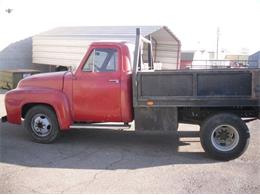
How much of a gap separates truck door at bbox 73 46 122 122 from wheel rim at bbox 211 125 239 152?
187 centimetres

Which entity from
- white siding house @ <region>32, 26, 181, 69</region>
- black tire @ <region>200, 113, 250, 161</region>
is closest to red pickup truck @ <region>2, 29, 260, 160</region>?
black tire @ <region>200, 113, 250, 161</region>

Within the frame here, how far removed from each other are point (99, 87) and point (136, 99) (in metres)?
0.80

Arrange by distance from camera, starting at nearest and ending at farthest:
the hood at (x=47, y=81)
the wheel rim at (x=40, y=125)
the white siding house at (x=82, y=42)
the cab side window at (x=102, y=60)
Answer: the cab side window at (x=102, y=60)
the hood at (x=47, y=81)
the wheel rim at (x=40, y=125)
the white siding house at (x=82, y=42)

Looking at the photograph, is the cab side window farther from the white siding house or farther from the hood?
the white siding house

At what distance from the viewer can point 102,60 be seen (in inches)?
293

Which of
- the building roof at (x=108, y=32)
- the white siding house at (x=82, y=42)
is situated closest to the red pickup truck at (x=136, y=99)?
the building roof at (x=108, y=32)

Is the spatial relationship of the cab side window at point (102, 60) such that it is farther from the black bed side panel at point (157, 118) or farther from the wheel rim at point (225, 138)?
the wheel rim at point (225, 138)

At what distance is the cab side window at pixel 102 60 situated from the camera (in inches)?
290

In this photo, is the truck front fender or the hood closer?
the truck front fender

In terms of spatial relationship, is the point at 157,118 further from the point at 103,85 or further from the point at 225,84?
the point at 225,84

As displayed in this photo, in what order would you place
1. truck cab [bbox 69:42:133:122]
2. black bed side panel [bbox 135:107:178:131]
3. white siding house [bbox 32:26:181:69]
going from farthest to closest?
white siding house [bbox 32:26:181:69], truck cab [bbox 69:42:133:122], black bed side panel [bbox 135:107:178:131]

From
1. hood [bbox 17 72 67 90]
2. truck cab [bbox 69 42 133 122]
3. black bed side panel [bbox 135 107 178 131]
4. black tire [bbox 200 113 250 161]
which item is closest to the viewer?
black tire [bbox 200 113 250 161]

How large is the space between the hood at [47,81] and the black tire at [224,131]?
3.01 m

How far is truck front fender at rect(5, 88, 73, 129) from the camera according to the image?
7504 mm
